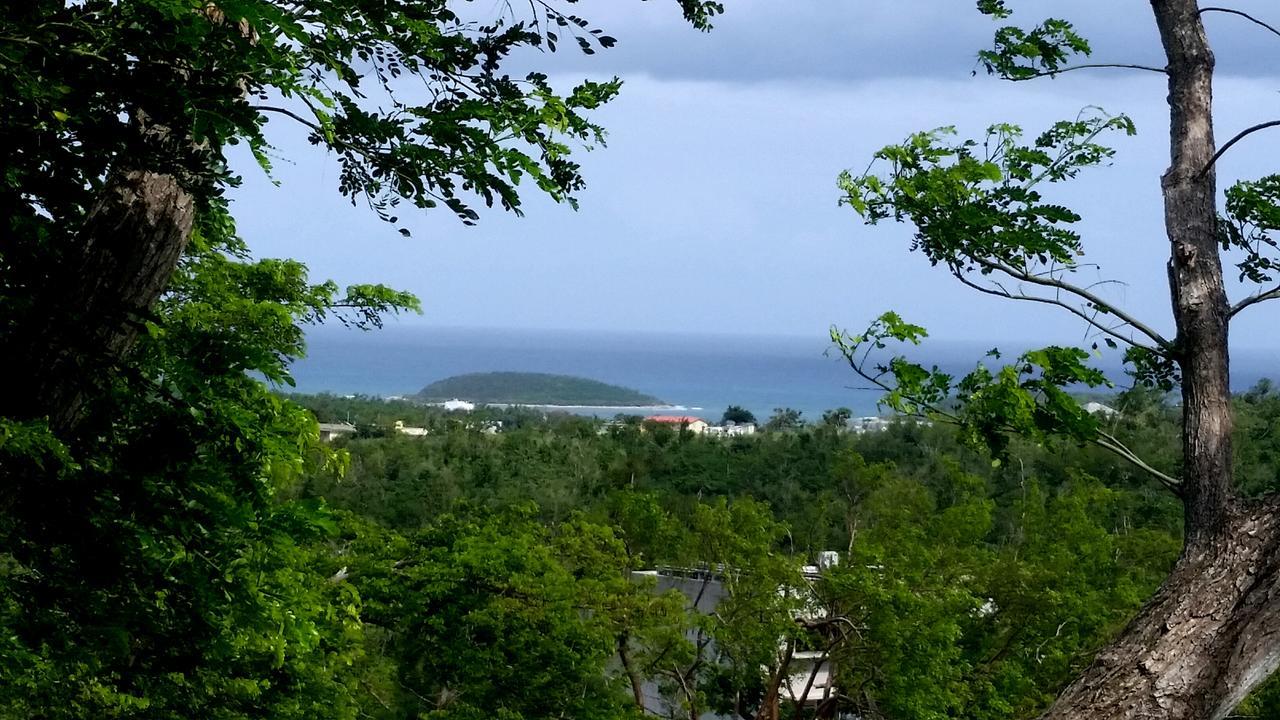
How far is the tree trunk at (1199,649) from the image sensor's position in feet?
7.78

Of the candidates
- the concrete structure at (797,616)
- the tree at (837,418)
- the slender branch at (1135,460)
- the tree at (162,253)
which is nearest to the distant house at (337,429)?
the tree at (837,418)

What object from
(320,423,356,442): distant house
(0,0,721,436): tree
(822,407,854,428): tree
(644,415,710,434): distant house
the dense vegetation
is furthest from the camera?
(822,407,854,428): tree

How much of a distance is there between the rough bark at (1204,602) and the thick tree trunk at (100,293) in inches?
97.5

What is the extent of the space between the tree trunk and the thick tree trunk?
7.99 feet

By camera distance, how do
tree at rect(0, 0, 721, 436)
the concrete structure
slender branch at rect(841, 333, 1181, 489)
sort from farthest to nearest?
the concrete structure, slender branch at rect(841, 333, 1181, 489), tree at rect(0, 0, 721, 436)

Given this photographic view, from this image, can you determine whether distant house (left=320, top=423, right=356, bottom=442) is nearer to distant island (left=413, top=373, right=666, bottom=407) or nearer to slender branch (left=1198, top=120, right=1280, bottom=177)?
slender branch (left=1198, top=120, right=1280, bottom=177)

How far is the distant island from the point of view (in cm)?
12675

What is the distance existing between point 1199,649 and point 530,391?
13174 centimetres

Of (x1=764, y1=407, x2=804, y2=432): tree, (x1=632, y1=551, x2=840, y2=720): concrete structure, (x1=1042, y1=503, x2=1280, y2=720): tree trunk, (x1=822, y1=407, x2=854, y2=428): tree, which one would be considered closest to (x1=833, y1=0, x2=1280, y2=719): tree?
(x1=1042, y1=503, x2=1280, y2=720): tree trunk

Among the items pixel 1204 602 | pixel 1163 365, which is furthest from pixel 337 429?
pixel 1204 602

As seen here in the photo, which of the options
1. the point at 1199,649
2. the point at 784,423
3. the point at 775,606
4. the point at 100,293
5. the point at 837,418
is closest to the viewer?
the point at 1199,649

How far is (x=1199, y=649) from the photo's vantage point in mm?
2402

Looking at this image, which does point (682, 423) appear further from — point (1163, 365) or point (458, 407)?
point (1163, 365)

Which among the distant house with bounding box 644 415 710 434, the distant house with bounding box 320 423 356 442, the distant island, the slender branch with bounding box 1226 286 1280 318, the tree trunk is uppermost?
the slender branch with bounding box 1226 286 1280 318
